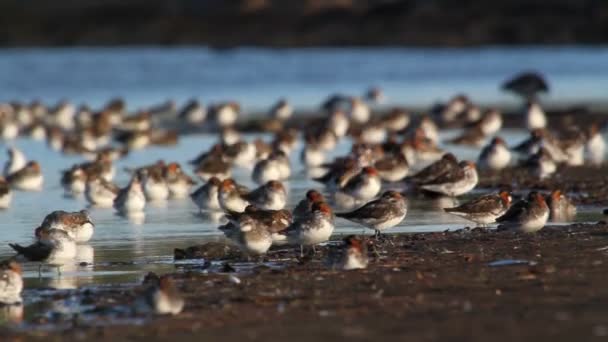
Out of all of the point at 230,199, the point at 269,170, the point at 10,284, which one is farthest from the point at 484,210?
the point at 269,170

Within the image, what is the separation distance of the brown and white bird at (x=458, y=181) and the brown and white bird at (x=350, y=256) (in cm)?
695

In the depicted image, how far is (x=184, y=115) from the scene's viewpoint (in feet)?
136

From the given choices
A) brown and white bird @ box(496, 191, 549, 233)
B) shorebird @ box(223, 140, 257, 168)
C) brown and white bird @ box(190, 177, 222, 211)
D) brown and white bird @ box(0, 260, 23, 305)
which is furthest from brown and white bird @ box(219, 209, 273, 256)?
shorebird @ box(223, 140, 257, 168)

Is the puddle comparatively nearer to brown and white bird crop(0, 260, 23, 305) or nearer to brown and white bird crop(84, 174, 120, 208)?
brown and white bird crop(0, 260, 23, 305)

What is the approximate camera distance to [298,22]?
81562 mm

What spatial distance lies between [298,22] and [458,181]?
60.9 meters

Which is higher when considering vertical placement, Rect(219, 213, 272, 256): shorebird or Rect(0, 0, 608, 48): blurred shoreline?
Rect(0, 0, 608, 48): blurred shoreline

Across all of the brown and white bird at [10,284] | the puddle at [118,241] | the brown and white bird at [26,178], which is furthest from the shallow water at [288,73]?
the brown and white bird at [10,284]

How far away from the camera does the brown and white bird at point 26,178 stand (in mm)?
24969

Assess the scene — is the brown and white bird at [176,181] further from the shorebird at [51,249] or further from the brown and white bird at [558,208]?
the shorebird at [51,249]

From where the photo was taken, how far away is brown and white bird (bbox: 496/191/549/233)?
1656cm

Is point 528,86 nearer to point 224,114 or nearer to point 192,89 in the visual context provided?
point 224,114

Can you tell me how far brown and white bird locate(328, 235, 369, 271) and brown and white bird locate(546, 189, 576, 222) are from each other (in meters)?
4.69

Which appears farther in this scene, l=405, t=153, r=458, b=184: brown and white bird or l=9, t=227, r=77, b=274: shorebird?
l=405, t=153, r=458, b=184: brown and white bird
